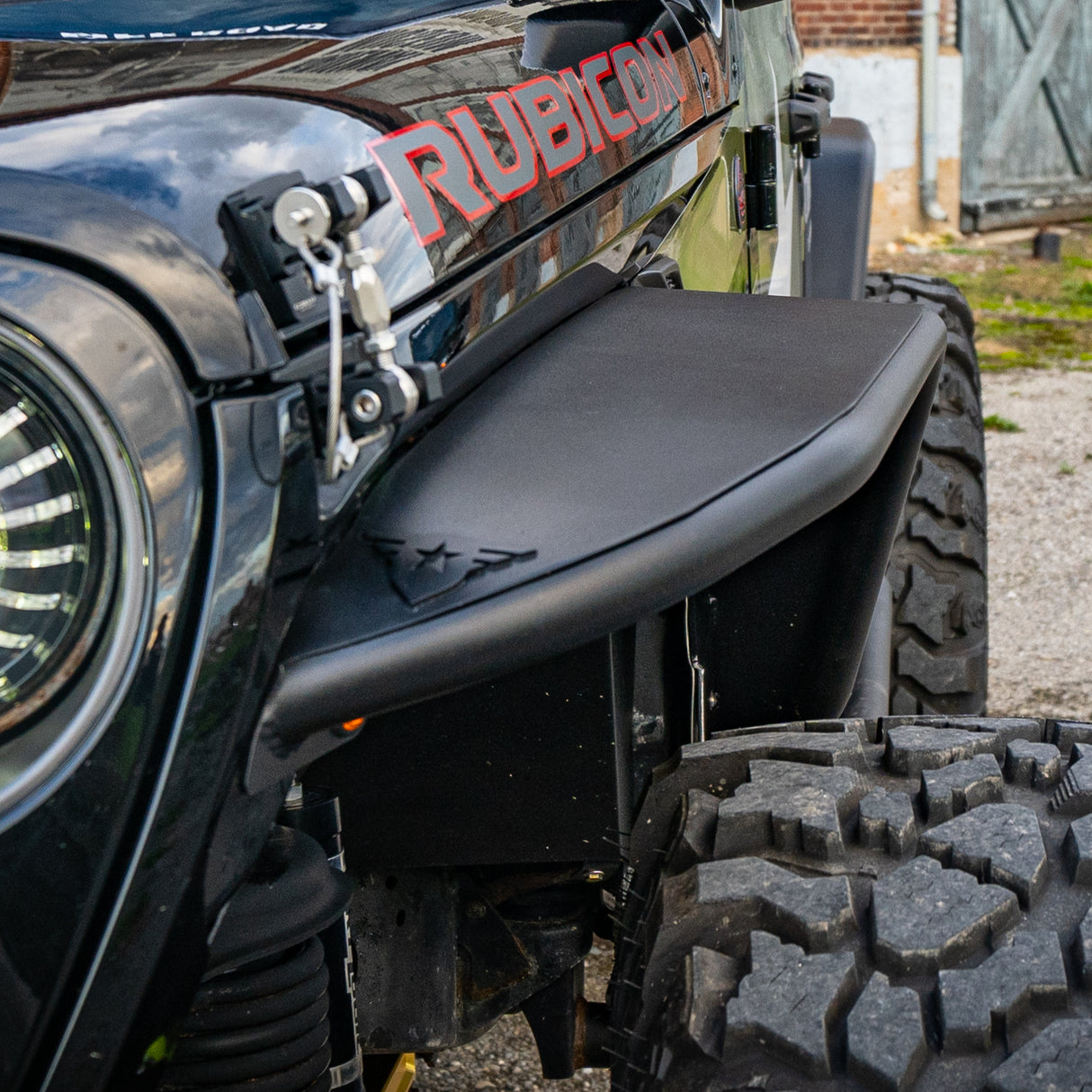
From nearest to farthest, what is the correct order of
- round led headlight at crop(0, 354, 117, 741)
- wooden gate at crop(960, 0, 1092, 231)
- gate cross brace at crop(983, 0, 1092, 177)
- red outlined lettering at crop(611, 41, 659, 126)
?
round led headlight at crop(0, 354, 117, 741) → red outlined lettering at crop(611, 41, 659, 126) → wooden gate at crop(960, 0, 1092, 231) → gate cross brace at crop(983, 0, 1092, 177)

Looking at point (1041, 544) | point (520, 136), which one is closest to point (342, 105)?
point (520, 136)

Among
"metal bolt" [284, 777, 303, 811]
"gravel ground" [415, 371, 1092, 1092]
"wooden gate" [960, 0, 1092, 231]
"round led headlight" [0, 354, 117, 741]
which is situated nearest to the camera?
"round led headlight" [0, 354, 117, 741]

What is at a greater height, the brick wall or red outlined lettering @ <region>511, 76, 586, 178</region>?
red outlined lettering @ <region>511, 76, 586, 178</region>

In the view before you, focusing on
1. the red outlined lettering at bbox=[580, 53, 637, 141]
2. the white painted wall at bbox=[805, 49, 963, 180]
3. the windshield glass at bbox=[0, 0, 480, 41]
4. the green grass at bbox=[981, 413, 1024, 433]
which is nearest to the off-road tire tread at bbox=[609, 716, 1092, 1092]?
the red outlined lettering at bbox=[580, 53, 637, 141]

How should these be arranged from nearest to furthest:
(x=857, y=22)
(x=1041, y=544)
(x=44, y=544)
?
(x=44, y=544), (x=1041, y=544), (x=857, y=22)

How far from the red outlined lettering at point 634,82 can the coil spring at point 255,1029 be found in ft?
3.05

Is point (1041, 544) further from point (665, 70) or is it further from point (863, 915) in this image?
point (863, 915)

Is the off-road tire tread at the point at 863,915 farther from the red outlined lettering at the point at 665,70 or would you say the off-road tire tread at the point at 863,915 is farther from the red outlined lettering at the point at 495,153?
the red outlined lettering at the point at 665,70

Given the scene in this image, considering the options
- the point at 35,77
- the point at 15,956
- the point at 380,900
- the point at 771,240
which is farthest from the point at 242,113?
the point at 771,240

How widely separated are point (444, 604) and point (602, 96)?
2.23ft

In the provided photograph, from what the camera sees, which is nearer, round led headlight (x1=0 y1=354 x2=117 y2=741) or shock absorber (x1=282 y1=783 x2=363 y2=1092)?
round led headlight (x1=0 y1=354 x2=117 y2=741)

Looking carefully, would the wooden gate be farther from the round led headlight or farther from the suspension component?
the round led headlight

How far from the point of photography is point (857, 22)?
377 inches

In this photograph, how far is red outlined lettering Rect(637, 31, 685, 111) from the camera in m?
1.61
